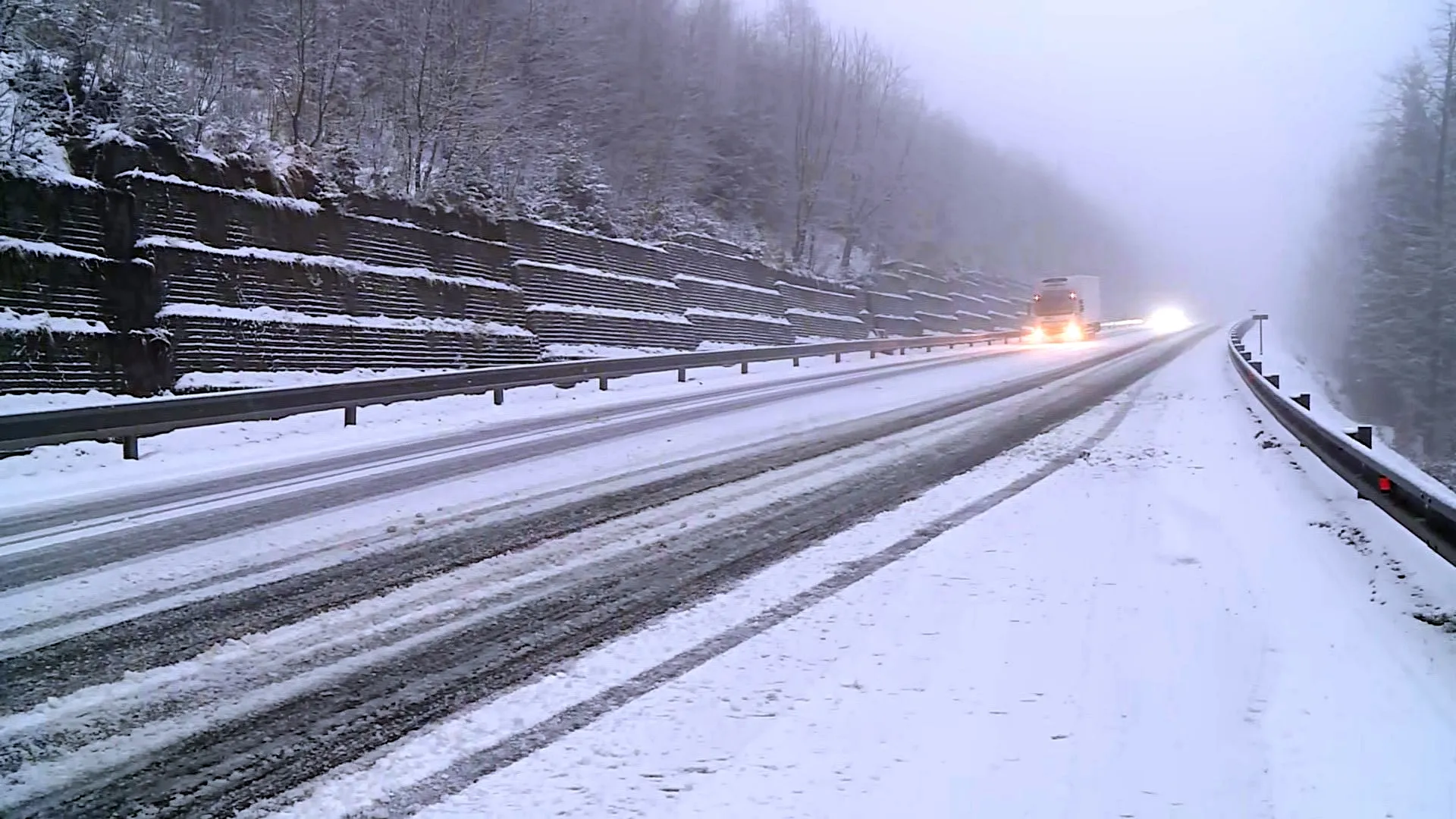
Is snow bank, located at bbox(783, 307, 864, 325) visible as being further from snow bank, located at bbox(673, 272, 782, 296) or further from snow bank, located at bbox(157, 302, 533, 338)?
snow bank, located at bbox(157, 302, 533, 338)

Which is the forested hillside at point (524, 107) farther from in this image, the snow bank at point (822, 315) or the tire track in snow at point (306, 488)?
the tire track in snow at point (306, 488)

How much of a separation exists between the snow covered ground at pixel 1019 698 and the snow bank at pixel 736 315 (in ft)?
93.1

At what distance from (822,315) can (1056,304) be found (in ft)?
41.1

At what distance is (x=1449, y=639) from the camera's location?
5000 millimetres

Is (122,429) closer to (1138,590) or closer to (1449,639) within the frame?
(1138,590)

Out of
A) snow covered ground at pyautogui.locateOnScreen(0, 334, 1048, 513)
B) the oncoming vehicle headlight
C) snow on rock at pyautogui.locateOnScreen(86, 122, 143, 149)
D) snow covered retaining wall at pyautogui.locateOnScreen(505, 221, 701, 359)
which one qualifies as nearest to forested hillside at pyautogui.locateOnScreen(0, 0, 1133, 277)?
snow on rock at pyautogui.locateOnScreen(86, 122, 143, 149)

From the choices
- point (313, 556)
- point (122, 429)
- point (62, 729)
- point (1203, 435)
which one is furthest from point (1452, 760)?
point (122, 429)

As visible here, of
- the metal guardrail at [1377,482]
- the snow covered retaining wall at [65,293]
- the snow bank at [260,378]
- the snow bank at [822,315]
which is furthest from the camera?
the snow bank at [822,315]

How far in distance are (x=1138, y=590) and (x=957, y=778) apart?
115 inches

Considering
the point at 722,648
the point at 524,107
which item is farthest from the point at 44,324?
the point at 524,107

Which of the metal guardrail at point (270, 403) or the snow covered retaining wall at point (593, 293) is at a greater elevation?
the snow covered retaining wall at point (593, 293)

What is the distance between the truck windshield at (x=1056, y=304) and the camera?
48906mm

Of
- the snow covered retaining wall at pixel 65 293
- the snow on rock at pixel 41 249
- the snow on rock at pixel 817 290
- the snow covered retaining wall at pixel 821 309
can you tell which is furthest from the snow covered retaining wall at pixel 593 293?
the snow on rock at pixel 41 249

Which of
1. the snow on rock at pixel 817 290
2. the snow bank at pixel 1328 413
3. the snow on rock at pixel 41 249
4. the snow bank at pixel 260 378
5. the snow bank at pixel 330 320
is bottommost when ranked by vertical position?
the snow bank at pixel 1328 413
